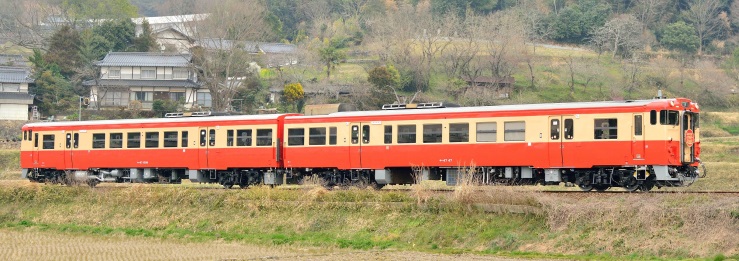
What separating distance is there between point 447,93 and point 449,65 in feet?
→ 23.6

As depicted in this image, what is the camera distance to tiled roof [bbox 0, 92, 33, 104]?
63.1 m

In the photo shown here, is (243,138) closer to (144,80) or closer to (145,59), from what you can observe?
(144,80)

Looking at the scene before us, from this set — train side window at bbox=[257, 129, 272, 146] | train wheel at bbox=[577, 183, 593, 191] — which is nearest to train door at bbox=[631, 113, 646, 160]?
train wheel at bbox=[577, 183, 593, 191]

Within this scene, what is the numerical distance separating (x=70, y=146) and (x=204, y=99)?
104 feet

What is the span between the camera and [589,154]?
24.1 m

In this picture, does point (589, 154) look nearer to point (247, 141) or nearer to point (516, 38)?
point (247, 141)

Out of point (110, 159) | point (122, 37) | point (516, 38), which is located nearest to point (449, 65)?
point (516, 38)

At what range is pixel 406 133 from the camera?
88.3 ft

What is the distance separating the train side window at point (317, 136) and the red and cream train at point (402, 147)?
0.11ft

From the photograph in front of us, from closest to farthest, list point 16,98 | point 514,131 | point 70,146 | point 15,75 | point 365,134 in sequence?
1. point 514,131
2. point 365,134
3. point 70,146
4. point 16,98
5. point 15,75

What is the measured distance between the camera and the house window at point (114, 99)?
210ft

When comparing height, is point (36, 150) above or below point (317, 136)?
below

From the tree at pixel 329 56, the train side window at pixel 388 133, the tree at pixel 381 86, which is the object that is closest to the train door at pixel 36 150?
the train side window at pixel 388 133

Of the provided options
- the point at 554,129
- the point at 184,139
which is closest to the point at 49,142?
the point at 184,139
